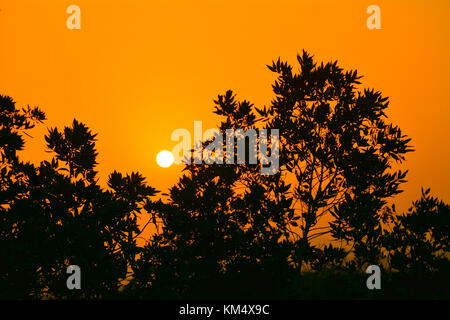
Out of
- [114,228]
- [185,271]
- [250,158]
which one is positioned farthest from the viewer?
[250,158]

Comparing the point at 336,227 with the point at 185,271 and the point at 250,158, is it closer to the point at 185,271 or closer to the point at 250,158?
the point at 250,158

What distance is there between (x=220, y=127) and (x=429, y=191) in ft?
23.5

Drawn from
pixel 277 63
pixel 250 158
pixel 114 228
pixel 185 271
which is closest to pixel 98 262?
pixel 114 228

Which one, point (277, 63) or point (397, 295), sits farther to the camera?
point (277, 63)

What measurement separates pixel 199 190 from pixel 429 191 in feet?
23.9

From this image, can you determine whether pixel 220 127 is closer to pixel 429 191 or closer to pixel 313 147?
pixel 313 147

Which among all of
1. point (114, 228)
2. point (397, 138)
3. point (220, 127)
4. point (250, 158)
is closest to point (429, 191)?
point (397, 138)

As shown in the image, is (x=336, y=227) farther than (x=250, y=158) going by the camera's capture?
No

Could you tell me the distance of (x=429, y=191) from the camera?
15.4 m

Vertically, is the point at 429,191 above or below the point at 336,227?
above
